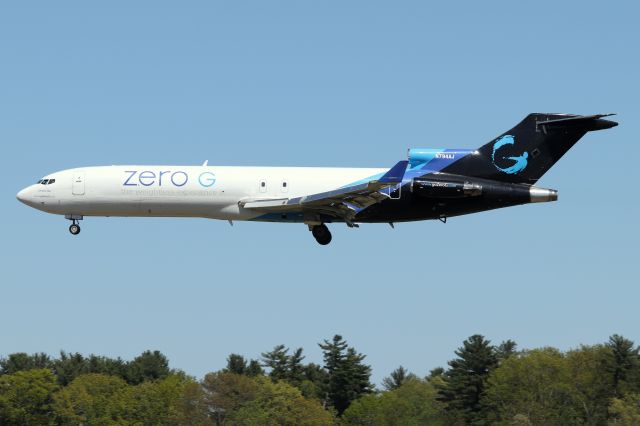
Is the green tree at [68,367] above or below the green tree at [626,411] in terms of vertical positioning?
above

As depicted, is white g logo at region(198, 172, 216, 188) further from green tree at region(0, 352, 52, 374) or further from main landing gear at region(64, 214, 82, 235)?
green tree at region(0, 352, 52, 374)

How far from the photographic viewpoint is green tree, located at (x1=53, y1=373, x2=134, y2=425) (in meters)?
121

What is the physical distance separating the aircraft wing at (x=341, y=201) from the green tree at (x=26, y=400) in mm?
64188

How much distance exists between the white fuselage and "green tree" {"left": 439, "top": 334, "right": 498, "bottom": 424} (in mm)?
50416

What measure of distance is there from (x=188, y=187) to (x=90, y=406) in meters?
64.6

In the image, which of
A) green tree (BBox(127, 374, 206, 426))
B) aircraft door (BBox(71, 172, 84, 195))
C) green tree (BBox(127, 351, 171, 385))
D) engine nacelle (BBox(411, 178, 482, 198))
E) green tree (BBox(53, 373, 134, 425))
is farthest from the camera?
green tree (BBox(127, 351, 171, 385))

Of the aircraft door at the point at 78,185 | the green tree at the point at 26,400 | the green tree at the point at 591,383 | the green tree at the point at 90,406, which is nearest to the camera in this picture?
the aircraft door at the point at 78,185

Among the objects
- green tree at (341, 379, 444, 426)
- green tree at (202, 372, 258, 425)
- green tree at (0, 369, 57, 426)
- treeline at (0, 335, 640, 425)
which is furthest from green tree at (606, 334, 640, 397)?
green tree at (0, 369, 57, 426)

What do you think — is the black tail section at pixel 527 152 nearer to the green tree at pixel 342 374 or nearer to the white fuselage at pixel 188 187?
the white fuselage at pixel 188 187

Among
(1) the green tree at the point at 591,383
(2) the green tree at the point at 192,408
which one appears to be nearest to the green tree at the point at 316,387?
(2) the green tree at the point at 192,408

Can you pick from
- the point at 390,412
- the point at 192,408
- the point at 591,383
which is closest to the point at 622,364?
the point at 591,383

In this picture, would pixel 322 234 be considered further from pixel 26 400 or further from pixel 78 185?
pixel 26 400

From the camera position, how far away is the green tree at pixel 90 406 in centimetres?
12100

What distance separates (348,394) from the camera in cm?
12669
